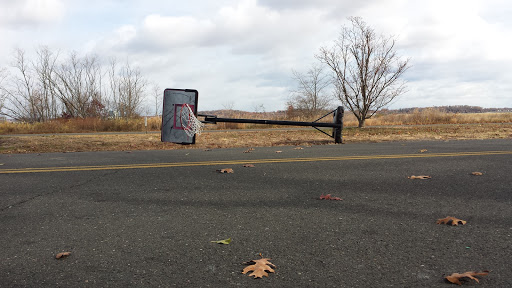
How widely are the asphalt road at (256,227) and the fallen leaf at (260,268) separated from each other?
0.21ft

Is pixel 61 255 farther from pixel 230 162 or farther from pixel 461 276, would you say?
pixel 230 162

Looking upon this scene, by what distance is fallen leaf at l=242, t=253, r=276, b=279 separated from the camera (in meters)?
2.46

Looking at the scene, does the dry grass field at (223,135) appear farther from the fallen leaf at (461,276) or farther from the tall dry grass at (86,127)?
the fallen leaf at (461,276)

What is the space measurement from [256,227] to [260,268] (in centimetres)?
92

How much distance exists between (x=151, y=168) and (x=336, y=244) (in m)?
5.03

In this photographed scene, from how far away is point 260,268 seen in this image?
253cm

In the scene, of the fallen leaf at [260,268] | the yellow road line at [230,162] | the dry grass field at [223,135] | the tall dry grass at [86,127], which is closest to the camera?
the fallen leaf at [260,268]

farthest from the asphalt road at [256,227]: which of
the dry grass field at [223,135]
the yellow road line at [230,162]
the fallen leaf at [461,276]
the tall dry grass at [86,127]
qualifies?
the tall dry grass at [86,127]

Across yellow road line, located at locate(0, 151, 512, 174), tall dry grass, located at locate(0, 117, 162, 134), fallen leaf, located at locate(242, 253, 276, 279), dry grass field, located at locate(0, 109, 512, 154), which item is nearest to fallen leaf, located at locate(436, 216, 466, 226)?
fallen leaf, located at locate(242, 253, 276, 279)

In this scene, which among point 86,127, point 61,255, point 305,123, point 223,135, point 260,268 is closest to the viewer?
point 260,268

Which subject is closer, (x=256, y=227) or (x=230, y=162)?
(x=256, y=227)

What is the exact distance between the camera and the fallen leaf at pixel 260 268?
8.07ft

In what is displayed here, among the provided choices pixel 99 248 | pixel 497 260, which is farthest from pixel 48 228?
pixel 497 260

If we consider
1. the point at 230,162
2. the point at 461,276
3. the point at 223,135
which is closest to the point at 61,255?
the point at 461,276
